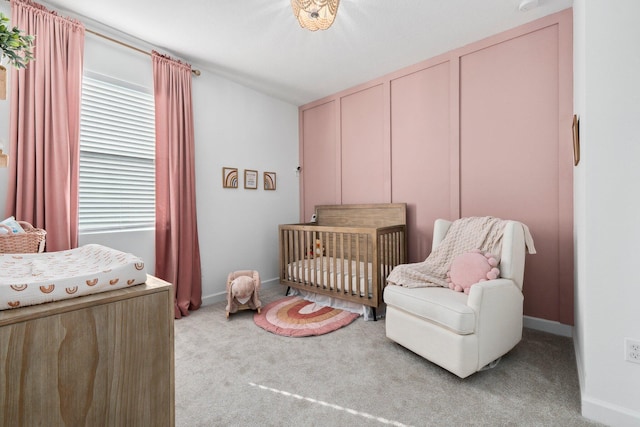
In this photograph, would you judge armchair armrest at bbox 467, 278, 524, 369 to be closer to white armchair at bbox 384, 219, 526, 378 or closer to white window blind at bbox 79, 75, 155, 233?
white armchair at bbox 384, 219, 526, 378

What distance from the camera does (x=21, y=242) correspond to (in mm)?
1558

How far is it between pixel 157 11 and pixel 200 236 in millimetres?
1999

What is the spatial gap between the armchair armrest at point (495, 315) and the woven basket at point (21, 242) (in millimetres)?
2481

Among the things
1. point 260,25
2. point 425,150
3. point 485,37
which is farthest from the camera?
point 425,150

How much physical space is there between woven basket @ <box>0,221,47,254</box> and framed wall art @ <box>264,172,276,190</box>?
2362 millimetres

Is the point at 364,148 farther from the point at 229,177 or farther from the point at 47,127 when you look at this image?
the point at 47,127

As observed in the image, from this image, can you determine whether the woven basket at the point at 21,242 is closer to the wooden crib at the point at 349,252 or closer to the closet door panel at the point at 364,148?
the wooden crib at the point at 349,252

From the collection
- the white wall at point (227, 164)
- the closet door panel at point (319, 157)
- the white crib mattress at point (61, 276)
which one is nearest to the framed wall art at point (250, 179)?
the white wall at point (227, 164)

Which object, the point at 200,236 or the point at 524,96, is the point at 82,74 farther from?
the point at 524,96

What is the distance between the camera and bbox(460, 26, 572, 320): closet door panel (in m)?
2.35

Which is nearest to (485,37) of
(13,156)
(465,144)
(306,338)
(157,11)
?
(465,144)

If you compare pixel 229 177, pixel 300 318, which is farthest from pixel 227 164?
pixel 300 318

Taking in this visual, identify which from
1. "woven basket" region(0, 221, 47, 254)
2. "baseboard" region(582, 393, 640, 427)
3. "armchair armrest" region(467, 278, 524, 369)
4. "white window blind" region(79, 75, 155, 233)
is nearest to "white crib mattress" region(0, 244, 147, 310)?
"woven basket" region(0, 221, 47, 254)

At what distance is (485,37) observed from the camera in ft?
8.59
